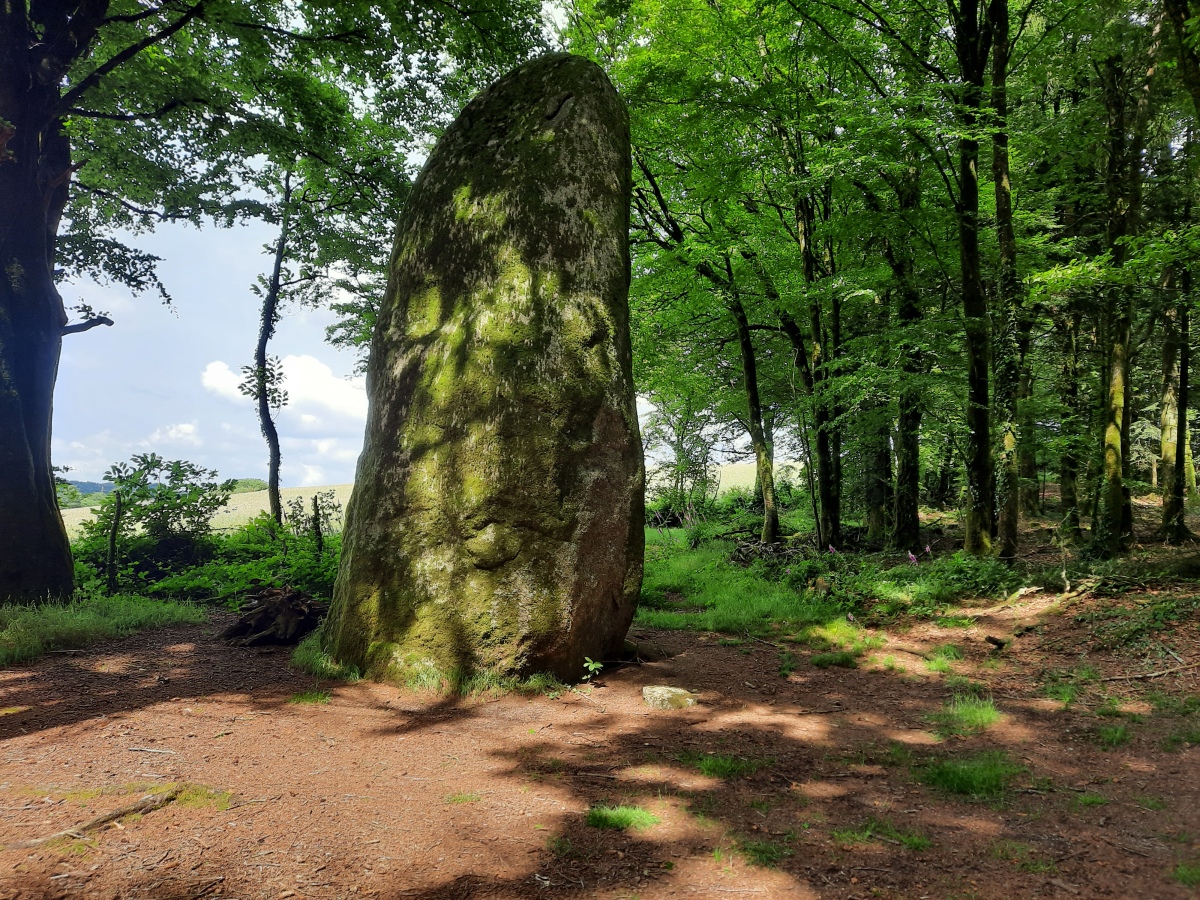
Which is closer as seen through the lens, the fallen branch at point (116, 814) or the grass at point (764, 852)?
the fallen branch at point (116, 814)

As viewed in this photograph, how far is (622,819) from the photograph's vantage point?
3.06 metres

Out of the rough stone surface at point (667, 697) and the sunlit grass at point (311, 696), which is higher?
the sunlit grass at point (311, 696)

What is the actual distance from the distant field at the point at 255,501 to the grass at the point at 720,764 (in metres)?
5.18

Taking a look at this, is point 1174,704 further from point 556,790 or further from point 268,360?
point 268,360

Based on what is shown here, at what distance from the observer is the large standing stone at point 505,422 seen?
17.0 ft

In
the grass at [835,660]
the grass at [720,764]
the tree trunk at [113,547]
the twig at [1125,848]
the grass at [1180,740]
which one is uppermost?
the tree trunk at [113,547]

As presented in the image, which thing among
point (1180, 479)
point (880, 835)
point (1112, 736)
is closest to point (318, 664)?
point (880, 835)

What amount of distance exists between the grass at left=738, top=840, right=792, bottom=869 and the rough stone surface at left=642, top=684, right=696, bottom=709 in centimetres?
208

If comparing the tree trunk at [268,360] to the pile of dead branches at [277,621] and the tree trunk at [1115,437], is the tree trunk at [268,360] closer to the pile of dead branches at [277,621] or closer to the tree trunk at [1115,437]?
the pile of dead branches at [277,621]

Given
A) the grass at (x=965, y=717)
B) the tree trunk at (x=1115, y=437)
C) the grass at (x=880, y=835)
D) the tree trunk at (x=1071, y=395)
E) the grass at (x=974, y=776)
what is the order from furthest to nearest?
1. the tree trunk at (x=1071, y=395)
2. the tree trunk at (x=1115, y=437)
3. the grass at (x=965, y=717)
4. the grass at (x=974, y=776)
5. the grass at (x=880, y=835)

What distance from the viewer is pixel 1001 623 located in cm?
732

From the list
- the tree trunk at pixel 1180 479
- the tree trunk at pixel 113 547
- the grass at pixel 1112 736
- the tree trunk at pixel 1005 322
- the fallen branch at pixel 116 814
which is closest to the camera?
the fallen branch at pixel 116 814

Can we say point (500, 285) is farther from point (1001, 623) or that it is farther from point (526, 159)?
point (1001, 623)

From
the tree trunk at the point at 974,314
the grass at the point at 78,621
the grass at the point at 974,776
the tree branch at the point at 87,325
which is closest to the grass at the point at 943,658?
the grass at the point at 974,776
